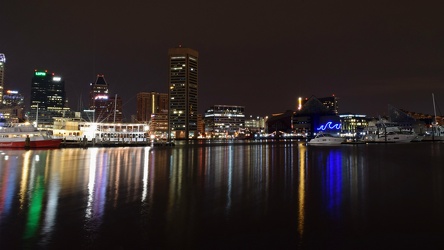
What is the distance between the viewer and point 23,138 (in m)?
69.6

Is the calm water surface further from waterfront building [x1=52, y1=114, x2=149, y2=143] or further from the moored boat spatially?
waterfront building [x1=52, y1=114, x2=149, y2=143]

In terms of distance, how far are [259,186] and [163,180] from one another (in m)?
6.61

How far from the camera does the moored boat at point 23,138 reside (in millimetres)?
67812

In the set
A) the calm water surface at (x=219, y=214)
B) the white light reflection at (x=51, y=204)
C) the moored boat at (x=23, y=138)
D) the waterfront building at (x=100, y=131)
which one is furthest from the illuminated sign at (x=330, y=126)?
the white light reflection at (x=51, y=204)

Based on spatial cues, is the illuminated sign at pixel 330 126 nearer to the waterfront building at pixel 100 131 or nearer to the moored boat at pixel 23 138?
the waterfront building at pixel 100 131

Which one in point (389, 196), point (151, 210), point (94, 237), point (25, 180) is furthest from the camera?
point (25, 180)

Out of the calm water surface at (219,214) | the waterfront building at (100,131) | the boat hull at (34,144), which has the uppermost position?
the waterfront building at (100,131)

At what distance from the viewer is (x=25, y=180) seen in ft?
70.2

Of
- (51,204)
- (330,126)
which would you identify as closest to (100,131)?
(51,204)

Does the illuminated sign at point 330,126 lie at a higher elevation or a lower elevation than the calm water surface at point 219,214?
higher

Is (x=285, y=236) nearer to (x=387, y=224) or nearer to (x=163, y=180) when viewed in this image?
(x=387, y=224)

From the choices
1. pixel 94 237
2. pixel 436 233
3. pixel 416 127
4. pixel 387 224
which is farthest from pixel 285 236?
pixel 416 127

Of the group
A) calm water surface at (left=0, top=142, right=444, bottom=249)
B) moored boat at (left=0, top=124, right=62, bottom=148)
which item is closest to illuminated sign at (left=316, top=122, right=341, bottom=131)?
moored boat at (left=0, top=124, right=62, bottom=148)

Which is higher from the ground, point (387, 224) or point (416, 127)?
point (416, 127)
